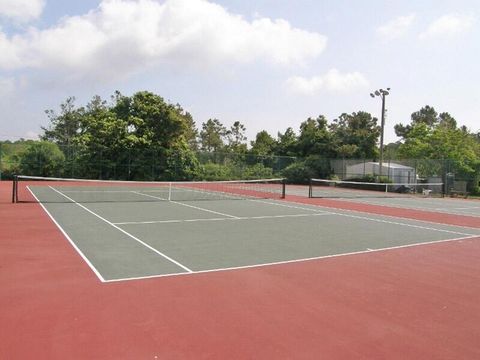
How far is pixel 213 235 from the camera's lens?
10.5 m

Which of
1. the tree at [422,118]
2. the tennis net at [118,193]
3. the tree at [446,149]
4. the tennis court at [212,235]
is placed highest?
the tree at [422,118]

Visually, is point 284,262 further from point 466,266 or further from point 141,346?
point 141,346

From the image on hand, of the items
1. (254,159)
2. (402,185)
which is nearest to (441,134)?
(402,185)

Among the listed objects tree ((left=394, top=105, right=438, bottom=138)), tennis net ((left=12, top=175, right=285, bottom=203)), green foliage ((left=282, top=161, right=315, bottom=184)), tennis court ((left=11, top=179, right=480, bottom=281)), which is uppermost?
tree ((left=394, top=105, right=438, bottom=138))

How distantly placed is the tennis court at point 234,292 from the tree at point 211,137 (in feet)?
170

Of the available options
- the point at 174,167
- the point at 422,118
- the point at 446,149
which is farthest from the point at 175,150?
the point at 422,118

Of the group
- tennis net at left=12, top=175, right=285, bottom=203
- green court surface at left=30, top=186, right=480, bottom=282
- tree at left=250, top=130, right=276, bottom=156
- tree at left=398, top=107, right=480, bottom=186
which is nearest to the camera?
green court surface at left=30, top=186, right=480, bottom=282

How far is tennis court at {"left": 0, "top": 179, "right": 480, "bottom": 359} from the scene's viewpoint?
14.1ft

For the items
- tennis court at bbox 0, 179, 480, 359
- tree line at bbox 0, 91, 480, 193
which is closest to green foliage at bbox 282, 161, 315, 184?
tree line at bbox 0, 91, 480, 193

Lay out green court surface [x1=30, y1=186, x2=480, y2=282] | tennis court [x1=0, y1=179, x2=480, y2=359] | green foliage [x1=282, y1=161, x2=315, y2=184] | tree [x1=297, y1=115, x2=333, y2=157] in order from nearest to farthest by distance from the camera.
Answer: tennis court [x1=0, y1=179, x2=480, y2=359], green court surface [x1=30, y1=186, x2=480, y2=282], green foliage [x1=282, y1=161, x2=315, y2=184], tree [x1=297, y1=115, x2=333, y2=157]

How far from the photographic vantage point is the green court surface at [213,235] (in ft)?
25.0

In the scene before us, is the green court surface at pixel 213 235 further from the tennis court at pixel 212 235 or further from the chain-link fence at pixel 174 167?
the chain-link fence at pixel 174 167

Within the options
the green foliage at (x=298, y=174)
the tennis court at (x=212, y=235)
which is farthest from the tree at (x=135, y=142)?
the tennis court at (x=212, y=235)

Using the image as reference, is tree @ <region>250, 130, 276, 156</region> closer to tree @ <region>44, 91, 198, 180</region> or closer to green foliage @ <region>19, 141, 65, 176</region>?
tree @ <region>44, 91, 198, 180</region>
